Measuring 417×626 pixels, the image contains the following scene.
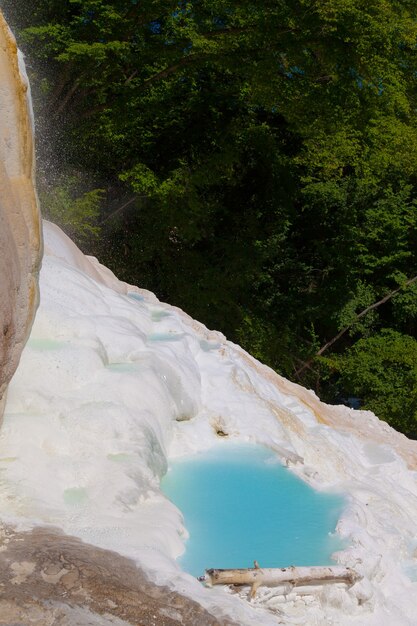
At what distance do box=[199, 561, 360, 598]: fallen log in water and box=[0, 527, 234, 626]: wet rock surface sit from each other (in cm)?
44

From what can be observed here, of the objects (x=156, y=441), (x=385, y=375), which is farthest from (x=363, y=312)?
(x=156, y=441)

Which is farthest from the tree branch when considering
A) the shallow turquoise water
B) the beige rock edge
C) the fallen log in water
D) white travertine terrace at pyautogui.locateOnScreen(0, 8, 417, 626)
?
the beige rock edge

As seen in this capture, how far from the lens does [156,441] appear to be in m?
6.46

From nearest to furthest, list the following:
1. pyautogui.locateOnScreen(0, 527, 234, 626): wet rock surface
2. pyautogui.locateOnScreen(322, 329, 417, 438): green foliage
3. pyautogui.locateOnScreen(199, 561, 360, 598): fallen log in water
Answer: pyautogui.locateOnScreen(0, 527, 234, 626): wet rock surface
pyautogui.locateOnScreen(199, 561, 360, 598): fallen log in water
pyautogui.locateOnScreen(322, 329, 417, 438): green foliage

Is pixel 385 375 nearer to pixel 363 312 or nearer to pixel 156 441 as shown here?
pixel 363 312

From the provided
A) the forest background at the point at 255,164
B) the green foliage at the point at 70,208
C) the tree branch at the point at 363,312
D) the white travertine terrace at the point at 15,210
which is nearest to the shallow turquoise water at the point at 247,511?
the white travertine terrace at the point at 15,210

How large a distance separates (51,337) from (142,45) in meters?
9.04

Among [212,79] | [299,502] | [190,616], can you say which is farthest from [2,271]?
[212,79]

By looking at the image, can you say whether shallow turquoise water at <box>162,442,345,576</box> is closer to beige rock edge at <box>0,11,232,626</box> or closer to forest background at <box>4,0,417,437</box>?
beige rock edge at <box>0,11,232,626</box>

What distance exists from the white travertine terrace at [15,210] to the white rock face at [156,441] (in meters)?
0.86

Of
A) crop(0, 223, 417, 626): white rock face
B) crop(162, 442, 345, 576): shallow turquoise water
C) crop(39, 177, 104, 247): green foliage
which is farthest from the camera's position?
crop(39, 177, 104, 247): green foliage

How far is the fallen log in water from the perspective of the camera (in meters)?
4.79

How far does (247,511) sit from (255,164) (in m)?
13.8

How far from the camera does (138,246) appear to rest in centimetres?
1825
